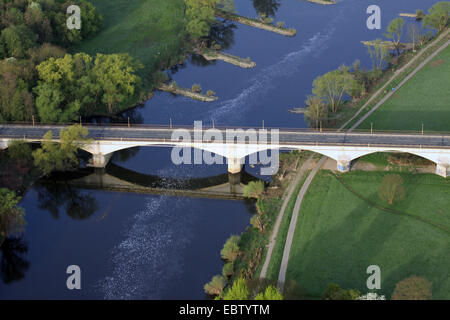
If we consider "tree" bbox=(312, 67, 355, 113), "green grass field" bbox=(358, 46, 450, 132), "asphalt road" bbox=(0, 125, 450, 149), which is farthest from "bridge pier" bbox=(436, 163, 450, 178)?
"tree" bbox=(312, 67, 355, 113)

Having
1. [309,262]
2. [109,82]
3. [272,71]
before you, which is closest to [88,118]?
[109,82]

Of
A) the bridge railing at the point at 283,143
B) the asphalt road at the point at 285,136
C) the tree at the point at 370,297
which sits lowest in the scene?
the tree at the point at 370,297

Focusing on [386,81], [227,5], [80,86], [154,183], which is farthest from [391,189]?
[227,5]

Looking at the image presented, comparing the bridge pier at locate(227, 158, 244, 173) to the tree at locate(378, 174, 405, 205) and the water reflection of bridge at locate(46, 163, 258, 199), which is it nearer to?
the water reflection of bridge at locate(46, 163, 258, 199)

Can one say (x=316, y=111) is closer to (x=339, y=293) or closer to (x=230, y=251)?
(x=230, y=251)

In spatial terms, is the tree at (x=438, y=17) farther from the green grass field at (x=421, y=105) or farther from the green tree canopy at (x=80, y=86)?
the green tree canopy at (x=80, y=86)

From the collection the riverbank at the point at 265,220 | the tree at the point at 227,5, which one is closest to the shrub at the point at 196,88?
the riverbank at the point at 265,220
